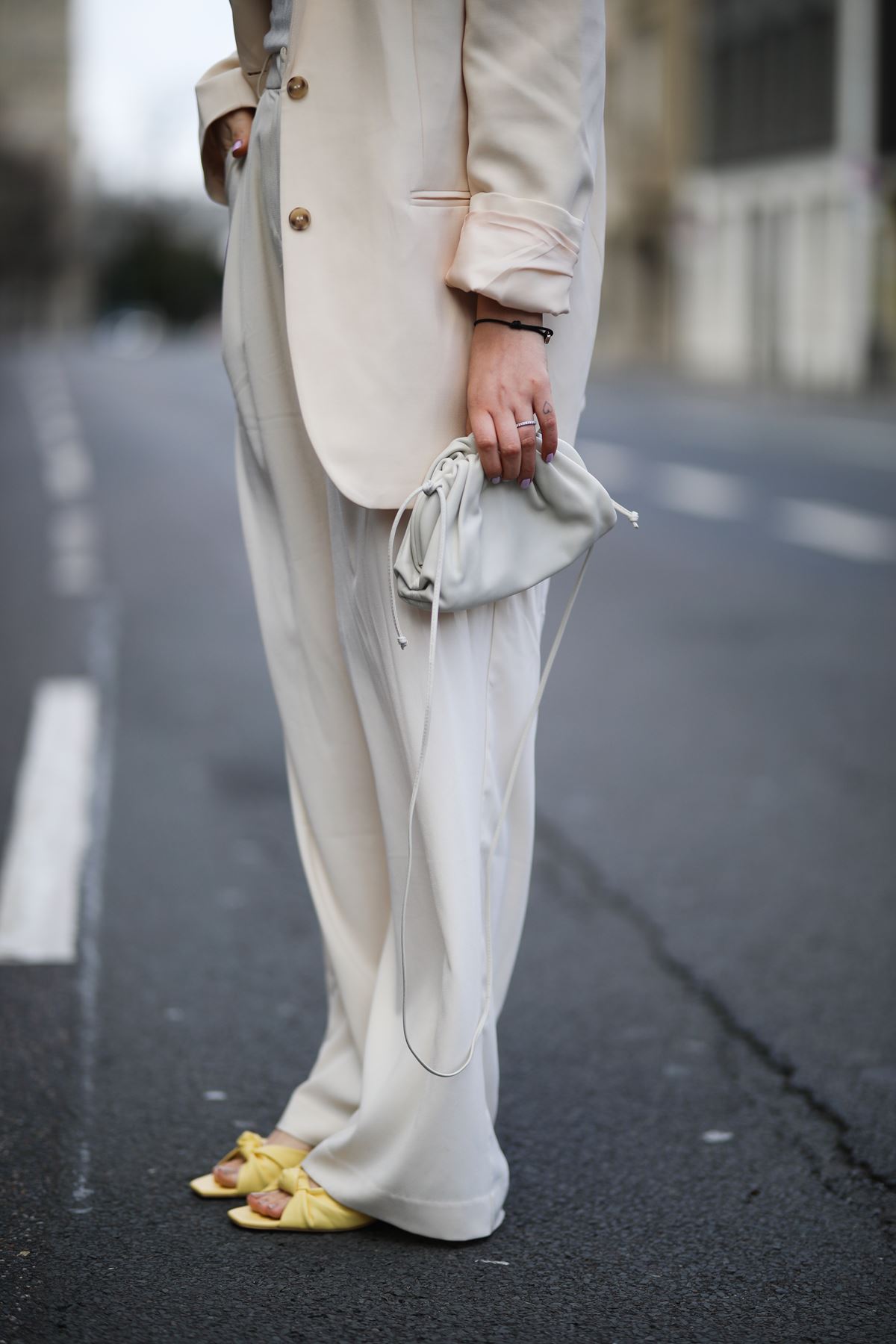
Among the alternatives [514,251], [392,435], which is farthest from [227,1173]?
[514,251]

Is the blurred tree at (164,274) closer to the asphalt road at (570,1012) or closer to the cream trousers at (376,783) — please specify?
the asphalt road at (570,1012)

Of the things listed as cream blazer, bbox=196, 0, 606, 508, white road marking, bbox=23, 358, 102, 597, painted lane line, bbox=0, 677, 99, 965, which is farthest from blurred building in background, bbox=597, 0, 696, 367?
cream blazer, bbox=196, 0, 606, 508

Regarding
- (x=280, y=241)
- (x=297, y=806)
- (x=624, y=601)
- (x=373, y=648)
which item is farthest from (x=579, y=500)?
(x=624, y=601)

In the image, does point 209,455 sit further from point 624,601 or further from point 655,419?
point 624,601

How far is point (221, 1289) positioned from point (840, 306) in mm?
31641

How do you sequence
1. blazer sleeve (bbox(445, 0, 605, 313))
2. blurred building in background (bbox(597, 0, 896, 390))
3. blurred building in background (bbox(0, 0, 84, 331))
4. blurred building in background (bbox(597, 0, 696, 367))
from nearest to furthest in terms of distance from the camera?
blazer sleeve (bbox(445, 0, 605, 313)) < blurred building in background (bbox(597, 0, 896, 390)) < blurred building in background (bbox(597, 0, 696, 367)) < blurred building in background (bbox(0, 0, 84, 331))

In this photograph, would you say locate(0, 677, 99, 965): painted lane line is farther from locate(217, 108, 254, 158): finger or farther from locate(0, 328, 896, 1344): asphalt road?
locate(217, 108, 254, 158): finger

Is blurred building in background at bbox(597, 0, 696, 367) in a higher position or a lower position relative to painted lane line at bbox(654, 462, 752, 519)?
higher

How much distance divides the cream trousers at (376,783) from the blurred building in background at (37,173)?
83804 mm

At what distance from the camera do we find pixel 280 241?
204 cm

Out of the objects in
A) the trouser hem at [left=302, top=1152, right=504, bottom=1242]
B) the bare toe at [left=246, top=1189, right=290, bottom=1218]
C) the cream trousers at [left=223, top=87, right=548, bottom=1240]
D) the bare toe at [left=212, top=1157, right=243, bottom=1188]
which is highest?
the cream trousers at [left=223, top=87, right=548, bottom=1240]

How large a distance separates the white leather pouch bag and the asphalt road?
63 cm

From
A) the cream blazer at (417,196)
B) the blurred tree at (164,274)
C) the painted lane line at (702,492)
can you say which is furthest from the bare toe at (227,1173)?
the blurred tree at (164,274)

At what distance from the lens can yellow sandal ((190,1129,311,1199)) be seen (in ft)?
7.58
